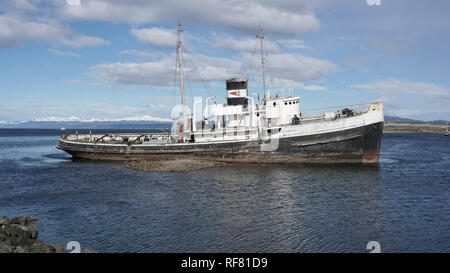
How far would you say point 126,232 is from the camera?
17.6 meters

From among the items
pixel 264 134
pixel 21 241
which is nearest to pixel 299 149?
pixel 264 134

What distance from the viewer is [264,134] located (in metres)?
39.9

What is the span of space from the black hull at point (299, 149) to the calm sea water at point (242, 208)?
7.20ft

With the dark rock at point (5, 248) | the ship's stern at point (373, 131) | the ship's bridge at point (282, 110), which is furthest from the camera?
the ship's bridge at point (282, 110)

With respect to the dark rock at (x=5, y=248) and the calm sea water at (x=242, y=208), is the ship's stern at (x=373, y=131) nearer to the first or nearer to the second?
the calm sea water at (x=242, y=208)

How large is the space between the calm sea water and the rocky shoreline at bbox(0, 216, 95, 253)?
108cm

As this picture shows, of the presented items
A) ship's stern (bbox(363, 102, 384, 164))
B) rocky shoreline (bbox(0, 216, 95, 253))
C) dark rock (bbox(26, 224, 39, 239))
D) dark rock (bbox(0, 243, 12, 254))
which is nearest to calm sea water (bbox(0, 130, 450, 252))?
dark rock (bbox(26, 224, 39, 239))

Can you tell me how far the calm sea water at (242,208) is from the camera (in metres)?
16.2

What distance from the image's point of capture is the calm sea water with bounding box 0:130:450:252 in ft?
53.1

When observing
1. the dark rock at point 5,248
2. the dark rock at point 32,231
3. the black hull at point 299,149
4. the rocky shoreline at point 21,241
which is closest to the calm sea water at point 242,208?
the dark rock at point 32,231

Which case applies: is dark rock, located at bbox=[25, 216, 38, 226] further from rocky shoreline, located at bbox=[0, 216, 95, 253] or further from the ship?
the ship

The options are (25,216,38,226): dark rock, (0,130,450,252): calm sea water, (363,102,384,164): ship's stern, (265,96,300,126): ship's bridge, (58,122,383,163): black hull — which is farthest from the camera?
(265,96,300,126): ship's bridge

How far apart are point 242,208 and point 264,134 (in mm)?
19072
